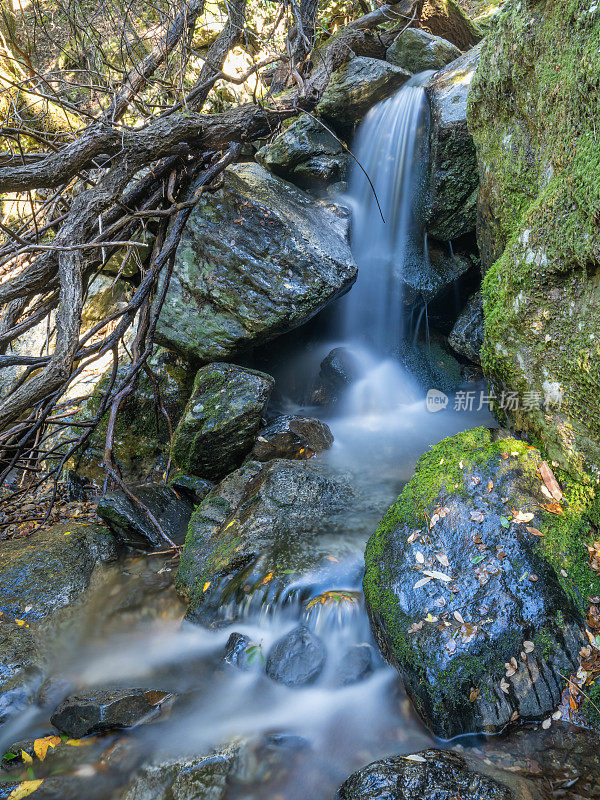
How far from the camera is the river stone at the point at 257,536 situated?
3.76 meters

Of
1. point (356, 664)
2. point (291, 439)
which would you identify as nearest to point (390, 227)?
point (291, 439)

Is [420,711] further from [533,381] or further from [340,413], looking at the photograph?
[340,413]

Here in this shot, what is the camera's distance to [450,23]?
33.1 ft

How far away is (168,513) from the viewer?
5.22 metres

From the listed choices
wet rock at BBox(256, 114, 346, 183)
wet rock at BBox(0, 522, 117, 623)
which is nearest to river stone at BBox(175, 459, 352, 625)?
wet rock at BBox(0, 522, 117, 623)

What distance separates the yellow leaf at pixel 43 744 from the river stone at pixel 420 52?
10.9 m

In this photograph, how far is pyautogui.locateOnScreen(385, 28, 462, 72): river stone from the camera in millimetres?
8844

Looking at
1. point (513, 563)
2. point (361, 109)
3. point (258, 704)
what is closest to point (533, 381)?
point (513, 563)

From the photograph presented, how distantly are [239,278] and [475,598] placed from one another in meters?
4.53

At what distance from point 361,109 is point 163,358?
231 inches

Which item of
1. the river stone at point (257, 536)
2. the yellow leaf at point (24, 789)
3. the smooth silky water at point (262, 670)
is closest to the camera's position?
the yellow leaf at point (24, 789)

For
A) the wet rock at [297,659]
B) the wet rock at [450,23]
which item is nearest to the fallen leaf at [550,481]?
the wet rock at [297,659]

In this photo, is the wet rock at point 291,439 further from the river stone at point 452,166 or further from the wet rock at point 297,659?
the river stone at point 452,166

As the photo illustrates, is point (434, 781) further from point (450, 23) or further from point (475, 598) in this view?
point (450, 23)
